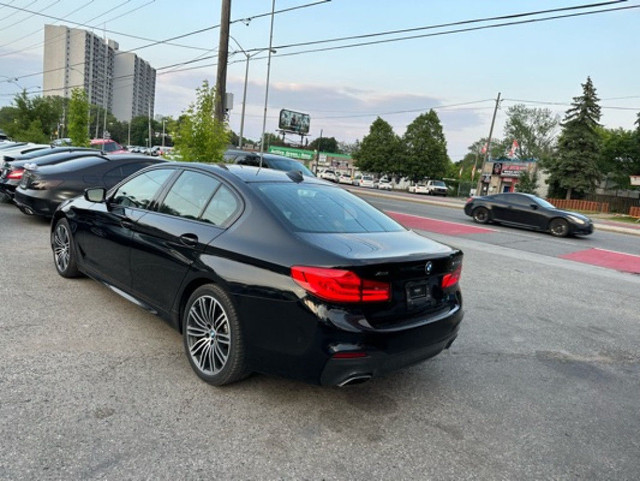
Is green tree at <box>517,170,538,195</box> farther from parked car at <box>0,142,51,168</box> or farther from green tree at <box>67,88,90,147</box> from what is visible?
parked car at <box>0,142,51,168</box>

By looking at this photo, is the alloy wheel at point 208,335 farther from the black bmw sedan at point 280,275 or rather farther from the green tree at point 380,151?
the green tree at point 380,151

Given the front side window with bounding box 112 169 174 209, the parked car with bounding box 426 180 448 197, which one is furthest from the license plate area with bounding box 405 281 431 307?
the parked car with bounding box 426 180 448 197

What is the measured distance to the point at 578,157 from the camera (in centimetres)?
3991

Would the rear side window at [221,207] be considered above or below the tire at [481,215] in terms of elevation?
above

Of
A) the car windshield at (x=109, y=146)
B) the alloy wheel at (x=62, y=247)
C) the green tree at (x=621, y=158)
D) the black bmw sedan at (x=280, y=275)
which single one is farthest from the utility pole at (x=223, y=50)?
the green tree at (x=621, y=158)

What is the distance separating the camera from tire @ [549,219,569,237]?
51.6 feet

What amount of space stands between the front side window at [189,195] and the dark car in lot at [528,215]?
14943mm

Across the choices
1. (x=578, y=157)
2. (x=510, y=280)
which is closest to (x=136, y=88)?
(x=578, y=157)

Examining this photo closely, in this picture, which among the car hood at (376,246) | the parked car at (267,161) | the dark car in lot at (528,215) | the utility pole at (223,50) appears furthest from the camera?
the utility pole at (223,50)

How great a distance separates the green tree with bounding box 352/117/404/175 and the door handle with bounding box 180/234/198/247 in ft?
214

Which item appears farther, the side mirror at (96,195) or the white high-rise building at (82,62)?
the white high-rise building at (82,62)

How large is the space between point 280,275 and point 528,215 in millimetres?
16096

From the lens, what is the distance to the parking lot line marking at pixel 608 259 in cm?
1034

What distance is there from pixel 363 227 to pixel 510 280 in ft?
16.3
